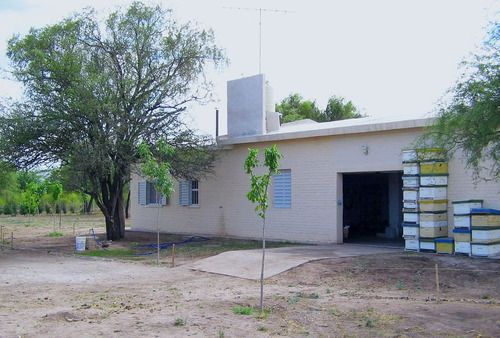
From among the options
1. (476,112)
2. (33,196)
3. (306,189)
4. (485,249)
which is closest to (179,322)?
(476,112)

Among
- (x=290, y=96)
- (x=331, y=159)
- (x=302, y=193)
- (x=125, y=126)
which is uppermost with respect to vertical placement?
(x=290, y=96)

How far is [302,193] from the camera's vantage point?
1939 cm

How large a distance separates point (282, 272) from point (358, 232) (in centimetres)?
1149

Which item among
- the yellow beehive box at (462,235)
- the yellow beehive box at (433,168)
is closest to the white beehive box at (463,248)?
the yellow beehive box at (462,235)

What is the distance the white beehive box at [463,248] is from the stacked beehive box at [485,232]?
15 cm

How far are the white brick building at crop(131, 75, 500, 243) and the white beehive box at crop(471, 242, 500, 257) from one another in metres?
1.30

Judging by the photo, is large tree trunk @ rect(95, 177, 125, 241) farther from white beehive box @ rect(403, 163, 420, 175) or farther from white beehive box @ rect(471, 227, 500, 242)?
white beehive box @ rect(471, 227, 500, 242)

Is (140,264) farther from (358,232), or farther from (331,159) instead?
(358,232)

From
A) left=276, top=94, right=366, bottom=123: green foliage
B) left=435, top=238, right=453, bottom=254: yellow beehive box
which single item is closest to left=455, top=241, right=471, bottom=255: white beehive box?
left=435, top=238, right=453, bottom=254: yellow beehive box

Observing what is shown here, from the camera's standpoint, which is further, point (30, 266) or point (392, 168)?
point (392, 168)

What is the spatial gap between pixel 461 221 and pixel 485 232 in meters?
0.70

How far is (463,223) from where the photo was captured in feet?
46.4

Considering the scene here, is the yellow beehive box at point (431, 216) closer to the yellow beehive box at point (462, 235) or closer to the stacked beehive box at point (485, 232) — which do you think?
the yellow beehive box at point (462, 235)

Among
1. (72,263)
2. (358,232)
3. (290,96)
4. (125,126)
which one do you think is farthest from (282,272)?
(290,96)
